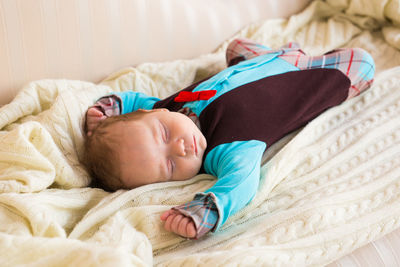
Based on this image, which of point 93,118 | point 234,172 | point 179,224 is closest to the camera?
point 179,224

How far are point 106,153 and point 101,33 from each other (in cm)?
50

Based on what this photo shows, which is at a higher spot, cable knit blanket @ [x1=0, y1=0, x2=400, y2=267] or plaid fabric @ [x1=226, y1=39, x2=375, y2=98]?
plaid fabric @ [x1=226, y1=39, x2=375, y2=98]

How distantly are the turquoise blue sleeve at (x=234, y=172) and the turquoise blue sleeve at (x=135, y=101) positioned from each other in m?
0.29

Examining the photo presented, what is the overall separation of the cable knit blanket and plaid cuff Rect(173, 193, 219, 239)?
0.17 feet

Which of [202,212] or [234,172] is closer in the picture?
[202,212]

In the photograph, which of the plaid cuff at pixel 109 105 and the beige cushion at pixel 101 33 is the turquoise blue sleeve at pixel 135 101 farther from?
the beige cushion at pixel 101 33

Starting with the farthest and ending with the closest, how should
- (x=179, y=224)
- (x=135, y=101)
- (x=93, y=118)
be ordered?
(x=135, y=101)
(x=93, y=118)
(x=179, y=224)

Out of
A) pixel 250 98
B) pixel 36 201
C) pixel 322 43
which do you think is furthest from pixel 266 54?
pixel 36 201

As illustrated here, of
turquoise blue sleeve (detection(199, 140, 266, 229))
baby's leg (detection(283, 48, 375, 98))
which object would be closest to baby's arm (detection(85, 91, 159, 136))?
turquoise blue sleeve (detection(199, 140, 266, 229))

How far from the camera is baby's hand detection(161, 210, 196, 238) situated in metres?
0.95

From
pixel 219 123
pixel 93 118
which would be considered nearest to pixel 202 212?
pixel 219 123

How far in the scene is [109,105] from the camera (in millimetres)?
1290

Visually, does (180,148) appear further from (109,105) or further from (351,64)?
(351,64)

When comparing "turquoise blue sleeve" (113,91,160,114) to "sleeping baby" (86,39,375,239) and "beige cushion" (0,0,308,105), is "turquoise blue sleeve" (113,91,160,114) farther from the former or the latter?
"beige cushion" (0,0,308,105)
